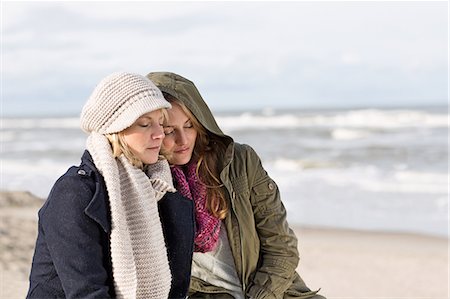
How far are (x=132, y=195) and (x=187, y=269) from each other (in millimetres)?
381

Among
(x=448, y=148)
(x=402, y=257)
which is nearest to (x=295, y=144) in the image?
(x=448, y=148)

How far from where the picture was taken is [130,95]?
258 cm

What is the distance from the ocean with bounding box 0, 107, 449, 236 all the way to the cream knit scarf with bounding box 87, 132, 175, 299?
6059 mm

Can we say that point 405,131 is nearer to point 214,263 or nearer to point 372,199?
point 372,199

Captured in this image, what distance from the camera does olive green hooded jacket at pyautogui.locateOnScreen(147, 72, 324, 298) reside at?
3117 millimetres

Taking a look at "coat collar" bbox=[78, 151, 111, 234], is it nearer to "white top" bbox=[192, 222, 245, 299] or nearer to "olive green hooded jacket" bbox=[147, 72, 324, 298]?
"olive green hooded jacket" bbox=[147, 72, 324, 298]

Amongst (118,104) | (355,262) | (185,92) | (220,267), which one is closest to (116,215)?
(118,104)

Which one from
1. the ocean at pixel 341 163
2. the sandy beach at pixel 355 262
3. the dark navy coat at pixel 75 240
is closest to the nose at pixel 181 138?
the dark navy coat at pixel 75 240

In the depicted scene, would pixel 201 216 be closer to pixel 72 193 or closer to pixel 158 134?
pixel 158 134

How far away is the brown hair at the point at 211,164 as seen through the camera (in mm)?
3090

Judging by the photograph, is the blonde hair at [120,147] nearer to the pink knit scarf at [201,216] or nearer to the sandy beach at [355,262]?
the pink knit scarf at [201,216]

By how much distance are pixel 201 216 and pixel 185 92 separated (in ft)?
1.63

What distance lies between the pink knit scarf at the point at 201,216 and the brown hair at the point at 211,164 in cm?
2

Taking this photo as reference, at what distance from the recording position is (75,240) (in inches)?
95.7
